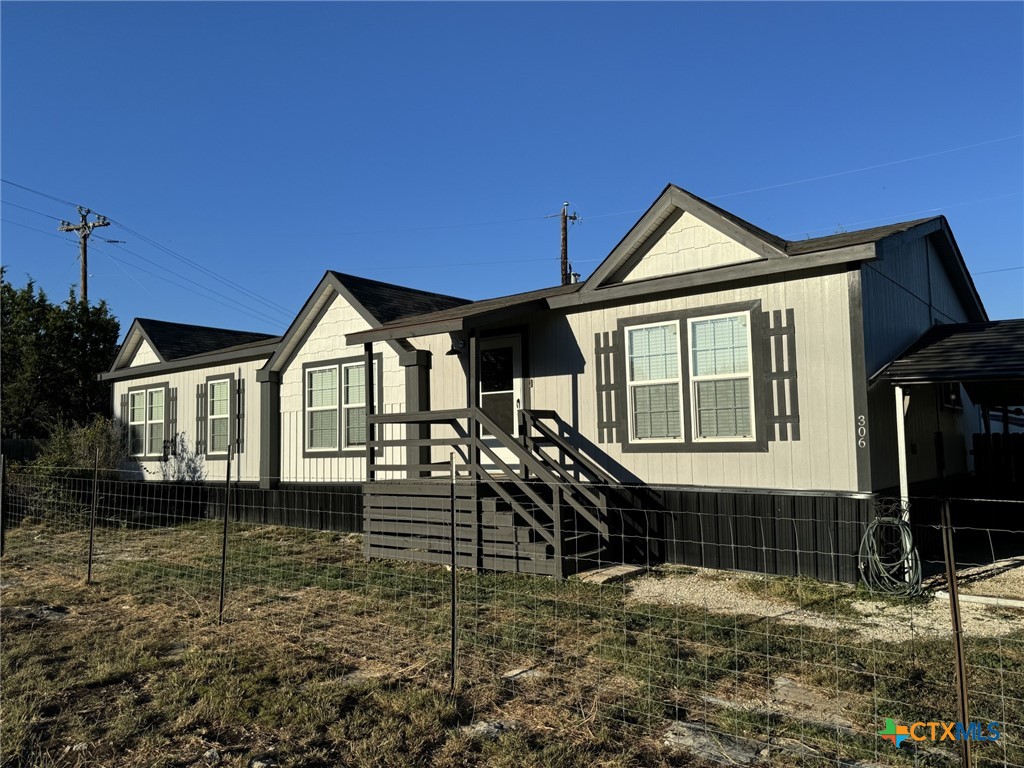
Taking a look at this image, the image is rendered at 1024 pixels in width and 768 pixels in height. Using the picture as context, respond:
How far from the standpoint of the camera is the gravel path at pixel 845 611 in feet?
19.3

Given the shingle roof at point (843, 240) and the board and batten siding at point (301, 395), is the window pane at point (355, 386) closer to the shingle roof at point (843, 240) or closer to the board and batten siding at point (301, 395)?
the board and batten siding at point (301, 395)

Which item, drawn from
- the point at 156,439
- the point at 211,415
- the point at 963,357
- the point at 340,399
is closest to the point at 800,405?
the point at 963,357

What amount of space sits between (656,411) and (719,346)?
1137mm

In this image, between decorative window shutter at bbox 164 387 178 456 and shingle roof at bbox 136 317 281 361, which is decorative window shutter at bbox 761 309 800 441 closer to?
shingle roof at bbox 136 317 281 361

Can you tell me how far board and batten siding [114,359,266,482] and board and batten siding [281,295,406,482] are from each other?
45.0 inches

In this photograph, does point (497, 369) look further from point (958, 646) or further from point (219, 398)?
point (958, 646)

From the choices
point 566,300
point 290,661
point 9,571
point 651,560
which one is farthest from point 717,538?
point 9,571

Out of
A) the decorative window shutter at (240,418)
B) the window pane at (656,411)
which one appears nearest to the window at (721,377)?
the window pane at (656,411)

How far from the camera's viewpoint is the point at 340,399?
41.3 feet

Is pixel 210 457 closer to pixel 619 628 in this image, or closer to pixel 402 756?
pixel 619 628

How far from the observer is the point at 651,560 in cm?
898

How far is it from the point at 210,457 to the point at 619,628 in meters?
11.7

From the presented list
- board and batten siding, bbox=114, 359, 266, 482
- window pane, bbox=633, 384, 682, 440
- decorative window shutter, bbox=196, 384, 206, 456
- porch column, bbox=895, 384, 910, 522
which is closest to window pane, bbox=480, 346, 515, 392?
window pane, bbox=633, 384, 682, 440

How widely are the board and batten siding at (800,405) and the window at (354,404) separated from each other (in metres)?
4.18
